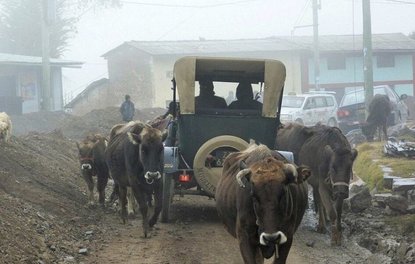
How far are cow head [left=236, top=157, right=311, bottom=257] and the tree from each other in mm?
54601

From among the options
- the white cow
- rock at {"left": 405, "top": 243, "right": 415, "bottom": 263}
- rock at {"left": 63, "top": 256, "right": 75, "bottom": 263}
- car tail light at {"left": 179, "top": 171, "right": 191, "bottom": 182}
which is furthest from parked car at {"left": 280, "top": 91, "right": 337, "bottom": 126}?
rock at {"left": 63, "top": 256, "right": 75, "bottom": 263}

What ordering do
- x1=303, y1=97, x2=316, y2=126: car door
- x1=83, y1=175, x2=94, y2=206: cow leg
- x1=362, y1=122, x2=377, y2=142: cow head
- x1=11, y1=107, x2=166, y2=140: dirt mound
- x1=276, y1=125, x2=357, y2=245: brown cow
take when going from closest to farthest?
1. x1=276, y1=125, x2=357, y2=245: brown cow
2. x1=83, y1=175, x2=94, y2=206: cow leg
3. x1=362, y1=122, x2=377, y2=142: cow head
4. x1=11, y1=107, x2=166, y2=140: dirt mound
5. x1=303, y1=97, x2=316, y2=126: car door

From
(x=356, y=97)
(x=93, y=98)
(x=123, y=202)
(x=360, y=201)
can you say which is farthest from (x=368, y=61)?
(x=93, y=98)

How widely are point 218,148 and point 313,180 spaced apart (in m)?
1.99

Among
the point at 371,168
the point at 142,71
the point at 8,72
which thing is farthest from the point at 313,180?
the point at 142,71

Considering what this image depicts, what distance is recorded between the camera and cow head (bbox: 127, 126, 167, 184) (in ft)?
39.5

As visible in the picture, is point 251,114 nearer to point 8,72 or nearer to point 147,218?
point 147,218

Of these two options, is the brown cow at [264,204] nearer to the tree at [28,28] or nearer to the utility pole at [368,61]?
the utility pole at [368,61]

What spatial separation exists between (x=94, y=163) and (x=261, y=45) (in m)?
38.1

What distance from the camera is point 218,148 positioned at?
40.8ft

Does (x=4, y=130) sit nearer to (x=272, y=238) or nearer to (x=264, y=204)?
(x=264, y=204)

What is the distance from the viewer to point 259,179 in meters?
7.03

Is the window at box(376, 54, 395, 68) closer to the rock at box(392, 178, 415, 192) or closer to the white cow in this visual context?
the white cow

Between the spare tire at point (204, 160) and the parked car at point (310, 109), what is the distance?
1791cm
